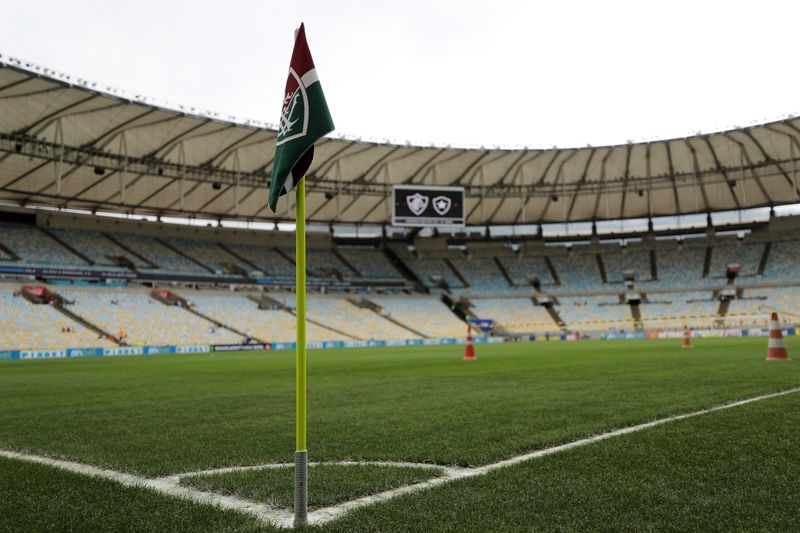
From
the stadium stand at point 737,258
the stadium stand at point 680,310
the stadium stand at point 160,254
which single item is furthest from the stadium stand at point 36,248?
the stadium stand at point 737,258

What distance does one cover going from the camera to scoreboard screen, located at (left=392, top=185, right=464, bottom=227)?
4478cm

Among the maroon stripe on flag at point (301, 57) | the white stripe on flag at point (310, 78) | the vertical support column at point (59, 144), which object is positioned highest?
the vertical support column at point (59, 144)

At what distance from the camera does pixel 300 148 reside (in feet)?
11.9

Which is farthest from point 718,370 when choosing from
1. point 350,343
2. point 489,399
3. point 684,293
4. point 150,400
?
point 684,293

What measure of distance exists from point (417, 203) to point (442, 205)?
199 cm

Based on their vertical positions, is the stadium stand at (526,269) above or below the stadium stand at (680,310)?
above

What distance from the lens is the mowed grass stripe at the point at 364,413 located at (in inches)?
221

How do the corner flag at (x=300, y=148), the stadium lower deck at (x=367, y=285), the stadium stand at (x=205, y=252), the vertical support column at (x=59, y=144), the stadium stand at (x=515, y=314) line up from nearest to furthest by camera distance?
1. the corner flag at (x=300, y=148)
2. the vertical support column at (x=59, y=144)
3. the stadium lower deck at (x=367, y=285)
4. the stadium stand at (x=205, y=252)
5. the stadium stand at (x=515, y=314)

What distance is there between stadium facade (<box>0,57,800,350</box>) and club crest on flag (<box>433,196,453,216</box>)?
14.7 ft

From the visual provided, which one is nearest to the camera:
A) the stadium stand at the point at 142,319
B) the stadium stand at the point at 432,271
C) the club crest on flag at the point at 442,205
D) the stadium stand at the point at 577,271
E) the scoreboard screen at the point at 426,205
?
the stadium stand at the point at 142,319

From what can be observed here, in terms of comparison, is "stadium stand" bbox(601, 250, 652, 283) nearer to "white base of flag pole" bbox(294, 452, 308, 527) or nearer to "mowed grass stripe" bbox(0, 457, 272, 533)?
"mowed grass stripe" bbox(0, 457, 272, 533)

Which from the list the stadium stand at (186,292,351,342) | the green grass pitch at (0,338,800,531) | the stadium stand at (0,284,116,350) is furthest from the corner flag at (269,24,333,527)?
the stadium stand at (186,292,351,342)

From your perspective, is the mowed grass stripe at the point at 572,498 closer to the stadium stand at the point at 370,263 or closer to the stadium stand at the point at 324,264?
the stadium stand at the point at 324,264

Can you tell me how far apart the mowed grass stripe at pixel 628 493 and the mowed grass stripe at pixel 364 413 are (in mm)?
801
